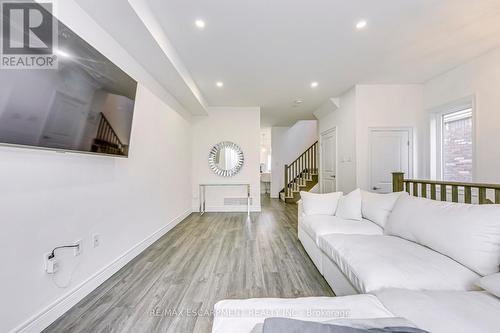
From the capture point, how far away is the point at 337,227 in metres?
2.22

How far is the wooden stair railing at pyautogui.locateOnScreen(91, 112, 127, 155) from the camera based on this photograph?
68.0 inches

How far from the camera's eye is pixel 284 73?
334 centimetres

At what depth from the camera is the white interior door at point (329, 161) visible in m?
4.87

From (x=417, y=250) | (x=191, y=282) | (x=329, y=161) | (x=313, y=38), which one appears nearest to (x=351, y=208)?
(x=417, y=250)

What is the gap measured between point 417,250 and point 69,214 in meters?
2.87

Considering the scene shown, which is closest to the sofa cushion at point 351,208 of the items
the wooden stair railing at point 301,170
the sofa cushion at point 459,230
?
the sofa cushion at point 459,230

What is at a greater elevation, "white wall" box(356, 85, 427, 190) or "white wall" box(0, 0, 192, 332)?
"white wall" box(356, 85, 427, 190)

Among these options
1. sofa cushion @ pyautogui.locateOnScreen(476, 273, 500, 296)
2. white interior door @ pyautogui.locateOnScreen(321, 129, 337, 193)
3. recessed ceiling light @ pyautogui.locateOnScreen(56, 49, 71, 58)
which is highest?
recessed ceiling light @ pyautogui.locateOnScreen(56, 49, 71, 58)

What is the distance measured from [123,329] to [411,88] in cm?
552

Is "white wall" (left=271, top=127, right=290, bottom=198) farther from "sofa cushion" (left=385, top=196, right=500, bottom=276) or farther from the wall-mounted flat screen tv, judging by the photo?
the wall-mounted flat screen tv

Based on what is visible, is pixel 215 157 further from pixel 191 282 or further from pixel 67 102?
pixel 67 102

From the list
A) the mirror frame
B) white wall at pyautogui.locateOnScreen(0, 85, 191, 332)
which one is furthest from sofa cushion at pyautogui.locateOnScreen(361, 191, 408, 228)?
the mirror frame

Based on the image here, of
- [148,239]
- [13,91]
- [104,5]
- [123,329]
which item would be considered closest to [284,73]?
[104,5]

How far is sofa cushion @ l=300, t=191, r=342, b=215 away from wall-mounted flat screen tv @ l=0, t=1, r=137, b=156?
98.1 inches
